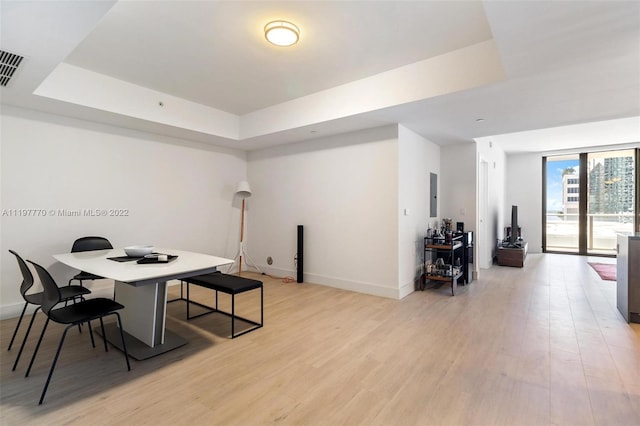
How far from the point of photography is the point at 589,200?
8.10m

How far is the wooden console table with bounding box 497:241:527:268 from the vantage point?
6672 mm

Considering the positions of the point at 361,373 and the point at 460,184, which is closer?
the point at 361,373

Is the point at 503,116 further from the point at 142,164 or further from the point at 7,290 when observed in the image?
the point at 7,290

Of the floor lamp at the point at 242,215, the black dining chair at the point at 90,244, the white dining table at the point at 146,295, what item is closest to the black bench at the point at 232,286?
the white dining table at the point at 146,295

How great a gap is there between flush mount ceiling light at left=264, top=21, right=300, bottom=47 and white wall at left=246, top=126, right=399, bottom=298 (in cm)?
212

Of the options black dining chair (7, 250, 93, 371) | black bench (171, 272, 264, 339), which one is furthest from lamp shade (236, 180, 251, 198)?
black dining chair (7, 250, 93, 371)

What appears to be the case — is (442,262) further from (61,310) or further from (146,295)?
(61,310)

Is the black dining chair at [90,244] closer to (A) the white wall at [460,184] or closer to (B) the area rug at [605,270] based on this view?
(A) the white wall at [460,184]

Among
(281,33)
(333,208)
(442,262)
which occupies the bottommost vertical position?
(442,262)

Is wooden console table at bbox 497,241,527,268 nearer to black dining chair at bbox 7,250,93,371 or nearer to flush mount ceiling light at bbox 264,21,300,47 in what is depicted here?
flush mount ceiling light at bbox 264,21,300,47

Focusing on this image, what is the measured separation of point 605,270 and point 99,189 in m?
9.27

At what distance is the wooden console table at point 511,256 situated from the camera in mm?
6672

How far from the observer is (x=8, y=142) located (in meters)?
3.62

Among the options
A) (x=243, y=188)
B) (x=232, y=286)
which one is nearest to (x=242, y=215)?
(x=243, y=188)
